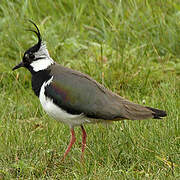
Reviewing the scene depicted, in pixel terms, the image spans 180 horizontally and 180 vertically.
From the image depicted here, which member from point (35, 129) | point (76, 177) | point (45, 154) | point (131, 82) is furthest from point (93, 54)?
point (76, 177)

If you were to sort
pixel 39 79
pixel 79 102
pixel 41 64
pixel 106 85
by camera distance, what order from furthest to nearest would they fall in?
pixel 106 85 < pixel 41 64 < pixel 39 79 < pixel 79 102

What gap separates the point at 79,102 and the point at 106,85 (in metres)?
1.86

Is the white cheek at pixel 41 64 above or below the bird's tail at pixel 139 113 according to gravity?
above

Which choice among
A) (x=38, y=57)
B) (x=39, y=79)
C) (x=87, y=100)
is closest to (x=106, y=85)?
(x=38, y=57)

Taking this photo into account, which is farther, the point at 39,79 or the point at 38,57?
the point at 38,57

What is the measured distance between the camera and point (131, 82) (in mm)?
6355

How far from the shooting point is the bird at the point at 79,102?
457 cm

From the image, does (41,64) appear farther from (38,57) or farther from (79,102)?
(79,102)

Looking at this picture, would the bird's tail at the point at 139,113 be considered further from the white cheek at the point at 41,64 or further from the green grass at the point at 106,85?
the white cheek at the point at 41,64

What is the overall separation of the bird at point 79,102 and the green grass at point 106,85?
0.24 m

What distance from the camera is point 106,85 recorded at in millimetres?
6402

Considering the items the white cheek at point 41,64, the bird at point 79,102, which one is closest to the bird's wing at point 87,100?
the bird at point 79,102

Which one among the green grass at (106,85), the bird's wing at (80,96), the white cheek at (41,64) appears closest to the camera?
→ the green grass at (106,85)

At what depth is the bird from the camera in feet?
15.0
